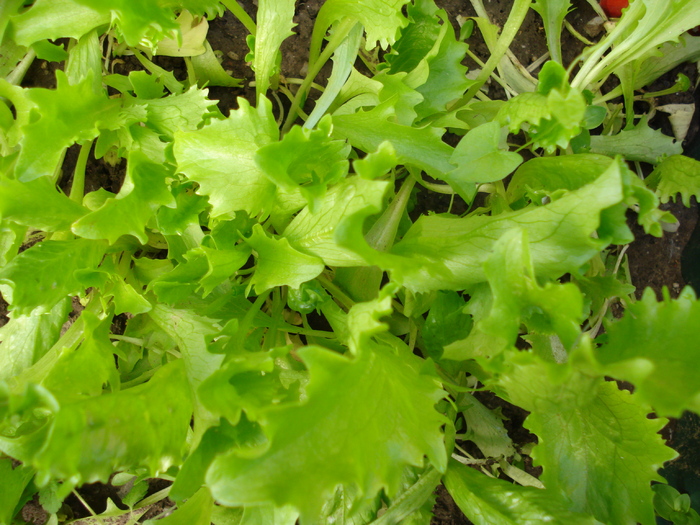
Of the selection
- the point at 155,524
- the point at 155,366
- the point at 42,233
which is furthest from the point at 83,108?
the point at 155,524

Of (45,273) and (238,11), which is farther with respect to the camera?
(238,11)

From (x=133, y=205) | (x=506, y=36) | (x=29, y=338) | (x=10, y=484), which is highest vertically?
(x=506, y=36)

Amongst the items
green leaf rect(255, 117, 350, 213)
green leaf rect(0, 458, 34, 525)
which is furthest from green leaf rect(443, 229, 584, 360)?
green leaf rect(0, 458, 34, 525)

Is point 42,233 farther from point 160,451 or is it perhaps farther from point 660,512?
point 660,512

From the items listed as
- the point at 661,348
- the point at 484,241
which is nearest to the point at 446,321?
the point at 484,241

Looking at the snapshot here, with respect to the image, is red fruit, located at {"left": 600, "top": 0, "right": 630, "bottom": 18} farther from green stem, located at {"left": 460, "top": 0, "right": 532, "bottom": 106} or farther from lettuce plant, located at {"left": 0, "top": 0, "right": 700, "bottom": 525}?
green stem, located at {"left": 460, "top": 0, "right": 532, "bottom": 106}

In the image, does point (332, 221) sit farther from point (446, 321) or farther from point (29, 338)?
point (29, 338)

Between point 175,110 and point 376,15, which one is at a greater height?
point 376,15
